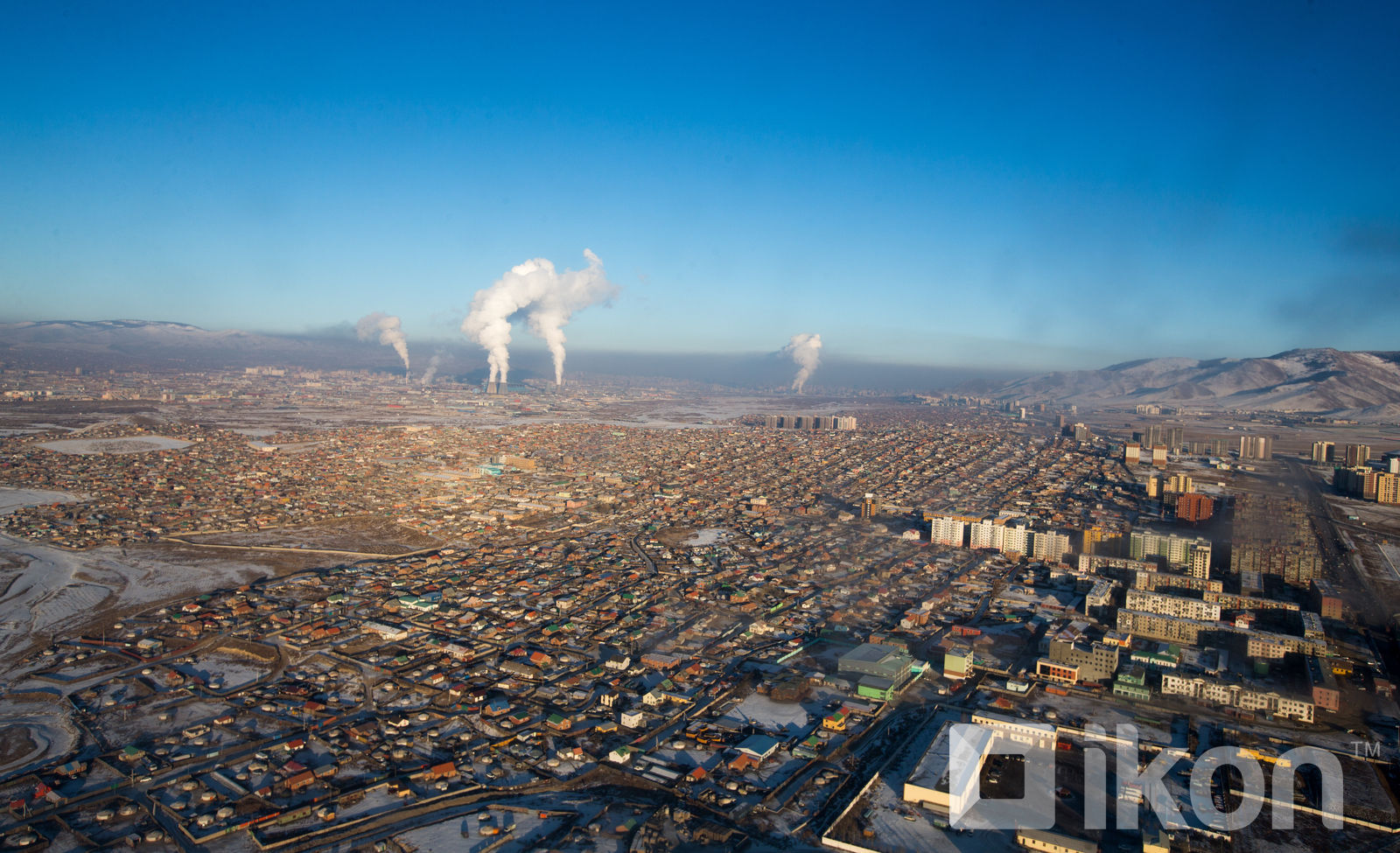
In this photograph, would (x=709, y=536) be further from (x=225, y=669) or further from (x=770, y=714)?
(x=225, y=669)

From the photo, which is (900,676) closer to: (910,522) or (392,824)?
(392,824)

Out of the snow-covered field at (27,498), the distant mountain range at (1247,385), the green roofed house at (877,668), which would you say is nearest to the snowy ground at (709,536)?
the green roofed house at (877,668)

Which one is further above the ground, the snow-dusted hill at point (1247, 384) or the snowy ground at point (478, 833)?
the snow-dusted hill at point (1247, 384)

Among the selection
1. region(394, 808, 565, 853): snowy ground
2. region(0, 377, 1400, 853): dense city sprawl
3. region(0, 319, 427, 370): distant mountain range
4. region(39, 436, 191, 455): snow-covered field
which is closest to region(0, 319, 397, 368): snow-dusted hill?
region(0, 319, 427, 370): distant mountain range

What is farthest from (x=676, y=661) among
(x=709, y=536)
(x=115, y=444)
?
(x=115, y=444)

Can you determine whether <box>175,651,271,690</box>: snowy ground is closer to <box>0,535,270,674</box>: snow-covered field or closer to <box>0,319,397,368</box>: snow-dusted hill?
<box>0,535,270,674</box>: snow-covered field

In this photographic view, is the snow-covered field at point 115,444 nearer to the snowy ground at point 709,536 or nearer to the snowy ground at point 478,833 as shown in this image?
the snowy ground at point 709,536
